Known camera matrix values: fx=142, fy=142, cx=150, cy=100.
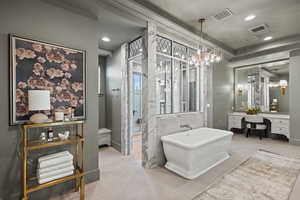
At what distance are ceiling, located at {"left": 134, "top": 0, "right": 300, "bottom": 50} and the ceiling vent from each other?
8 centimetres

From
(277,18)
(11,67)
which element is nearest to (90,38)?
(11,67)

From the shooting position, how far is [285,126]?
4355 mm

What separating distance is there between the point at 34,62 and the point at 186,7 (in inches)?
105

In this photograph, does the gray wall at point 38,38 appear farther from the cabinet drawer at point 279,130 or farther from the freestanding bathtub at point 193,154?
the cabinet drawer at point 279,130

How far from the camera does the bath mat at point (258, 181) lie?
1977mm

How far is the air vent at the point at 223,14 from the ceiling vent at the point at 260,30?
1.08 meters

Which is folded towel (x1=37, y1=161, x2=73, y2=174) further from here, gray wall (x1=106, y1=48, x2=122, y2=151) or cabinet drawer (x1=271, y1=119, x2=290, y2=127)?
cabinet drawer (x1=271, y1=119, x2=290, y2=127)

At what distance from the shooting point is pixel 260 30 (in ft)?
11.7

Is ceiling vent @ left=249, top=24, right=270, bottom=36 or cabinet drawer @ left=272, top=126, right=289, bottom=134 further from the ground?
ceiling vent @ left=249, top=24, right=270, bottom=36

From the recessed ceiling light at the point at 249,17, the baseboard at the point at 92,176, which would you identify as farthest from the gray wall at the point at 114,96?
the recessed ceiling light at the point at 249,17

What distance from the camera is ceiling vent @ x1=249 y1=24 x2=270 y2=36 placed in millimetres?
3387

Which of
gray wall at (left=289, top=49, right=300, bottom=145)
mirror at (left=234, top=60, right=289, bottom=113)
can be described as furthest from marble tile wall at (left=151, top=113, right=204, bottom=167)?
mirror at (left=234, top=60, right=289, bottom=113)

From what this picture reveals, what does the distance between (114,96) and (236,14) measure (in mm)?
3405

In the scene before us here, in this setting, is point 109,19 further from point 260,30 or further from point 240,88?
point 240,88
